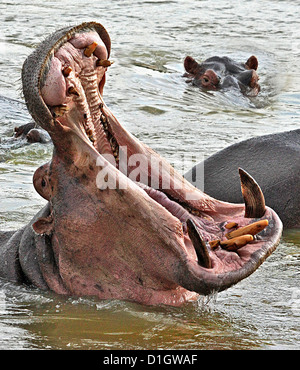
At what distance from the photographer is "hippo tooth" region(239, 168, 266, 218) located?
3.58 m

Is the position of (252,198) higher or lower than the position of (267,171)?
higher

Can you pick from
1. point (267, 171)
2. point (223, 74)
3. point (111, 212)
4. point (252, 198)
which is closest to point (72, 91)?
point (111, 212)

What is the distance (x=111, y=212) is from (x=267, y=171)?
8.00ft

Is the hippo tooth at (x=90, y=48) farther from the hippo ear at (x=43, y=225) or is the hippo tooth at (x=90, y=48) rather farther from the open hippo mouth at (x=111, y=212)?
the hippo ear at (x=43, y=225)

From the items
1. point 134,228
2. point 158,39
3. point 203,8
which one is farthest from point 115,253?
point 203,8

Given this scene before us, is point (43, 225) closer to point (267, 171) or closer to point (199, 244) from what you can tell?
point (199, 244)

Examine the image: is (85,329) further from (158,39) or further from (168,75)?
(158,39)

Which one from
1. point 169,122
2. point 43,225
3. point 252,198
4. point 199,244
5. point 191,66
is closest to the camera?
Answer: point 199,244

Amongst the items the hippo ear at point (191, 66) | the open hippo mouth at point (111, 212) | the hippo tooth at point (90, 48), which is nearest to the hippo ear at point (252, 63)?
the hippo ear at point (191, 66)

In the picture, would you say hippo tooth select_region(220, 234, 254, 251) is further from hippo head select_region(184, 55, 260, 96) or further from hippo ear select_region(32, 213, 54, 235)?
hippo head select_region(184, 55, 260, 96)

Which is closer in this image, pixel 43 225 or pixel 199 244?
pixel 199 244

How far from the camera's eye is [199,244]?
3303 millimetres

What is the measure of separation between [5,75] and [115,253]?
25.5ft

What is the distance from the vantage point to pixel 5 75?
1092 cm
